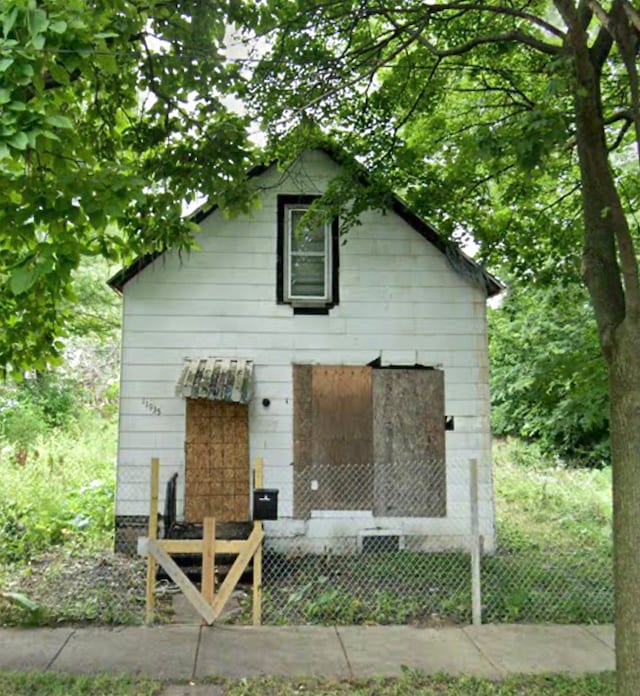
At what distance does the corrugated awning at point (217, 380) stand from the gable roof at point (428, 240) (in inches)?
60.9

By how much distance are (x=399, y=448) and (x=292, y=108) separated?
482 centimetres

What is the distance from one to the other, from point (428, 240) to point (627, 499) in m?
5.80

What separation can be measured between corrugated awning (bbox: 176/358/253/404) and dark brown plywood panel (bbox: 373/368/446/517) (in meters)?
1.92

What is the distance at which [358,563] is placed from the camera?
27.3ft

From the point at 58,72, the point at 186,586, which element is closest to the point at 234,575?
the point at 186,586

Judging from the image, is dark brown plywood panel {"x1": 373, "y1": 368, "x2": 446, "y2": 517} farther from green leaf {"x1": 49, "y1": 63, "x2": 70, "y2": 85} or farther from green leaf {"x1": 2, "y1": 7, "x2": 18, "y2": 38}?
green leaf {"x1": 2, "y1": 7, "x2": 18, "y2": 38}

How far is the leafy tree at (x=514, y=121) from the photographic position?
4.30 m

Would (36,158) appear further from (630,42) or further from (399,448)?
(399,448)

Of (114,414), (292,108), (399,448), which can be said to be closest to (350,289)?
(399,448)

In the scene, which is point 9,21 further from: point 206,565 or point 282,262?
point 282,262

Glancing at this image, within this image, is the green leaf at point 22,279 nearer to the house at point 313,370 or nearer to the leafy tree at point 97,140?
the leafy tree at point 97,140

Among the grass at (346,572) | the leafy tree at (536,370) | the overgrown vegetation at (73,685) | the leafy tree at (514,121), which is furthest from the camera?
the leafy tree at (536,370)

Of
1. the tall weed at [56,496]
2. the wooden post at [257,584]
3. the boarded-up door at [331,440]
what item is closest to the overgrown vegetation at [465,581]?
the wooden post at [257,584]

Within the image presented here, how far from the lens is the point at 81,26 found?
4.11 meters
